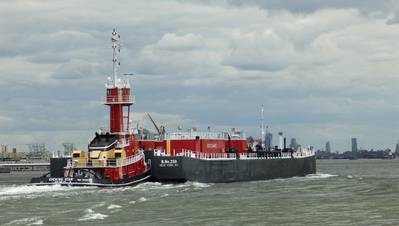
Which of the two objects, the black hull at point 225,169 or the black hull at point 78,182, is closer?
the black hull at point 78,182

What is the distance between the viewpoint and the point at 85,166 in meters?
75.6

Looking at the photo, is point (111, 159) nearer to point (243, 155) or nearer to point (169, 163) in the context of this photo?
point (169, 163)

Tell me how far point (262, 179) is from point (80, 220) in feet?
182

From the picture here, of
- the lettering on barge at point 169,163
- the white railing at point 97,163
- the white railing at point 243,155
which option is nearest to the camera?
the white railing at point 97,163

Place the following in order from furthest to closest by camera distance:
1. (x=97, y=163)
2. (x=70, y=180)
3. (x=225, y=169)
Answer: (x=225, y=169), (x=97, y=163), (x=70, y=180)

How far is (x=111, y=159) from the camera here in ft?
252

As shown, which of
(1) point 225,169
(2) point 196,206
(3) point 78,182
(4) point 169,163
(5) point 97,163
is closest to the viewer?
(2) point 196,206

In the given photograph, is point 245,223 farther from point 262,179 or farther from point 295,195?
point 262,179

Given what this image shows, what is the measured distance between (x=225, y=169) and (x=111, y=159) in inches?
743

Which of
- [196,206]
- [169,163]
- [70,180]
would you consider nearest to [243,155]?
[169,163]

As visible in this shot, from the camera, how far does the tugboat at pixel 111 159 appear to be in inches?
2881

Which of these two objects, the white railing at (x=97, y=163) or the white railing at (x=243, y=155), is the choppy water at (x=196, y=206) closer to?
the white railing at (x=97, y=163)

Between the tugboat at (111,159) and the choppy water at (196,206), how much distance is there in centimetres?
192

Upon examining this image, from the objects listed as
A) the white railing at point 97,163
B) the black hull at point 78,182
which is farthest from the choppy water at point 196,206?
the white railing at point 97,163
